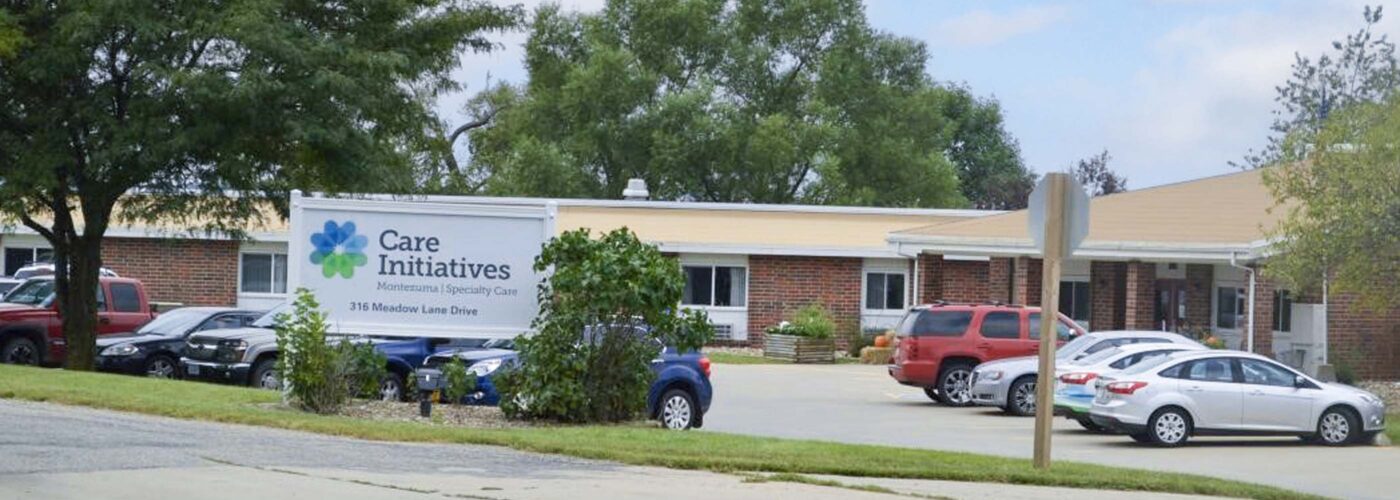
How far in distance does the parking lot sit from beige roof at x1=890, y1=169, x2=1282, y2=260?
720 centimetres

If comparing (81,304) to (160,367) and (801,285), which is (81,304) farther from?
(801,285)

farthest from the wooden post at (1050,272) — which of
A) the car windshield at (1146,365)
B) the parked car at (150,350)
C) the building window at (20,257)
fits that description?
the building window at (20,257)

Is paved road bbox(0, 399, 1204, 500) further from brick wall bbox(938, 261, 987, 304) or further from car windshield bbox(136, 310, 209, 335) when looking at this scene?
brick wall bbox(938, 261, 987, 304)

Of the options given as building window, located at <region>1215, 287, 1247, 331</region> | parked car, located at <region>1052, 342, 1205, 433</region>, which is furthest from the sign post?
building window, located at <region>1215, 287, 1247, 331</region>

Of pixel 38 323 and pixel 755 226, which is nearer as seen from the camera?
pixel 38 323

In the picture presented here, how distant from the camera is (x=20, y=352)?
1163 inches

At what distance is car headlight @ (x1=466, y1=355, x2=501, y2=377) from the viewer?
72.8ft

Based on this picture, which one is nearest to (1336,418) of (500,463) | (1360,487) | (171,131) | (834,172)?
(1360,487)

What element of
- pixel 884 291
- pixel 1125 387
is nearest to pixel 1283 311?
pixel 884 291

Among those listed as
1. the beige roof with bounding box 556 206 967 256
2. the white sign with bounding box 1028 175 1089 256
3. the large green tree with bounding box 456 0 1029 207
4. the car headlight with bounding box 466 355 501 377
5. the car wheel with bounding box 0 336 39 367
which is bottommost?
the car wheel with bounding box 0 336 39 367

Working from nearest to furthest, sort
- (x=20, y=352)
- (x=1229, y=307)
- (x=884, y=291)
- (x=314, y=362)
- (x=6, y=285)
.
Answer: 1. (x=314, y=362)
2. (x=20, y=352)
3. (x=6, y=285)
4. (x=1229, y=307)
5. (x=884, y=291)

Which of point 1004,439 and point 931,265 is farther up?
point 931,265

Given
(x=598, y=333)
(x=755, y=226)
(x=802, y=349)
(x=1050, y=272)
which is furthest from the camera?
(x=755, y=226)

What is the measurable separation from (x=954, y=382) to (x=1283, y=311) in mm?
12109
